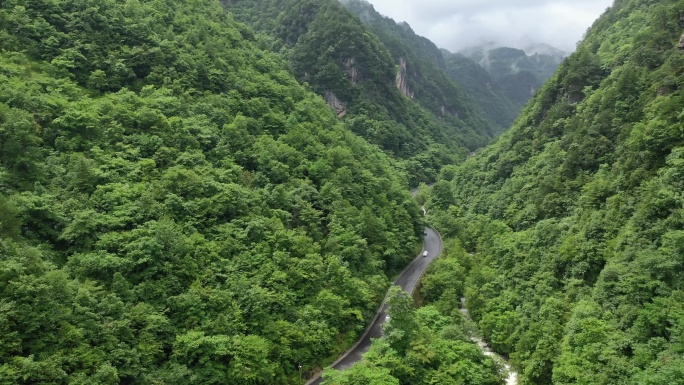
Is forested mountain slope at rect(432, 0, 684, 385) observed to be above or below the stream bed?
above

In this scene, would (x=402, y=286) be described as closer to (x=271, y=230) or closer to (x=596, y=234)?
(x=271, y=230)

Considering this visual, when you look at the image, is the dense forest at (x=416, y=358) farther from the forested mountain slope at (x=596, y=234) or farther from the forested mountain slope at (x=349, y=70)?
the forested mountain slope at (x=349, y=70)

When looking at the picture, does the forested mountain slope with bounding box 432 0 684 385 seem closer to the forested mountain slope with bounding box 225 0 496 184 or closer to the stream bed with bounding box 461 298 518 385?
the stream bed with bounding box 461 298 518 385

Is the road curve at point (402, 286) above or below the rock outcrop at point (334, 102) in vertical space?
below

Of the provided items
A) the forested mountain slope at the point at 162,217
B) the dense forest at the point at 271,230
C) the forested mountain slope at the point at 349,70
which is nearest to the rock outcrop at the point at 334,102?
the forested mountain slope at the point at 349,70

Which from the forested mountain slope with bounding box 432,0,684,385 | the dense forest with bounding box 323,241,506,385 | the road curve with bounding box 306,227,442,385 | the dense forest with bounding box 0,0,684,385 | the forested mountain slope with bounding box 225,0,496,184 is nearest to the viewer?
the dense forest with bounding box 0,0,684,385

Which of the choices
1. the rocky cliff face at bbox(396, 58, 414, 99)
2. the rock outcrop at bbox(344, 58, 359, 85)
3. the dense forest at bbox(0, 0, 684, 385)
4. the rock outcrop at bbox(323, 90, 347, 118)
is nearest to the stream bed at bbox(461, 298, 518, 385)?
the dense forest at bbox(0, 0, 684, 385)

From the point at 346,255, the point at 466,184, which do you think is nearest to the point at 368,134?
the point at 466,184

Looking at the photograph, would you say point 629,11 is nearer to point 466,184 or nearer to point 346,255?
point 466,184
